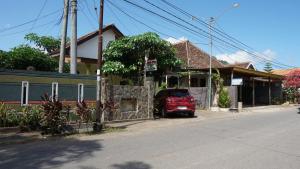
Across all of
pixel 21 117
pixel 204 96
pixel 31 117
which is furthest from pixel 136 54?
pixel 21 117

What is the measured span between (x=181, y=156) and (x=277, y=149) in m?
3.11

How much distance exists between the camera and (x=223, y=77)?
3095 centimetres

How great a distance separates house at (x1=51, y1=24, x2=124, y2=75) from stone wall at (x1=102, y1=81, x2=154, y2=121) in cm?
781

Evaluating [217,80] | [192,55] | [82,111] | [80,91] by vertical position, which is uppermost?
[192,55]

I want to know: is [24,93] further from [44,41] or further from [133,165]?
[44,41]

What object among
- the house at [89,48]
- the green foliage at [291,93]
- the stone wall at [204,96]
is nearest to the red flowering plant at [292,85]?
the green foliage at [291,93]

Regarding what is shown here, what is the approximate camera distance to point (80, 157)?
8.75 m

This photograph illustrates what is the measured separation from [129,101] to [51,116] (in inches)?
246

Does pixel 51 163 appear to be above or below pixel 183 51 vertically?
below

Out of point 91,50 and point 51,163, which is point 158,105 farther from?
point 51,163

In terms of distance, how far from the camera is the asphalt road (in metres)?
7.95

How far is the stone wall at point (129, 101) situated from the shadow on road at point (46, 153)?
18.1ft

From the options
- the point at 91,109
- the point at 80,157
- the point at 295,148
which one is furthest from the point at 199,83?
the point at 80,157

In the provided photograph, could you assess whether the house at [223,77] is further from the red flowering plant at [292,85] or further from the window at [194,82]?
the red flowering plant at [292,85]
